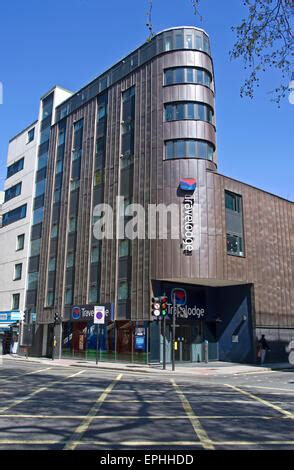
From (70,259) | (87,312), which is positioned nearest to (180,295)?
(87,312)

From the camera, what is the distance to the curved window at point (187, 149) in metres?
31.4

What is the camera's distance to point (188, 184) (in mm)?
30234

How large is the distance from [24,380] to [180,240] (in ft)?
49.8

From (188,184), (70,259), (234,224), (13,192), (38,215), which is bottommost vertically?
(70,259)

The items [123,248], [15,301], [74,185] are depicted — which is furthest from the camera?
[15,301]

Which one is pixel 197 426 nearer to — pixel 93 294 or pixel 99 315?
pixel 99 315

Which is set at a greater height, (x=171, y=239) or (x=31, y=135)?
(x=31, y=135)

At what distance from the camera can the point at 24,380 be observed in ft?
57.8

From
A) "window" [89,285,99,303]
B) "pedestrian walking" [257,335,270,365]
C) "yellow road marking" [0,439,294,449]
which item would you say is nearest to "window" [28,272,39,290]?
"window" [89,285,99,303]

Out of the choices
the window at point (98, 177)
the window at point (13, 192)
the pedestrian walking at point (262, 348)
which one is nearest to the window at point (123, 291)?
the window at point (98, 177)

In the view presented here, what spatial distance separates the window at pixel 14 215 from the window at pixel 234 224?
25152 millimetres

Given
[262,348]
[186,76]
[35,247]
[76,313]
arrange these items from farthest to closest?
[35,247] → [76,313] → [186,76] → [262,348]

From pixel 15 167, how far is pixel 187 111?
27580mm
